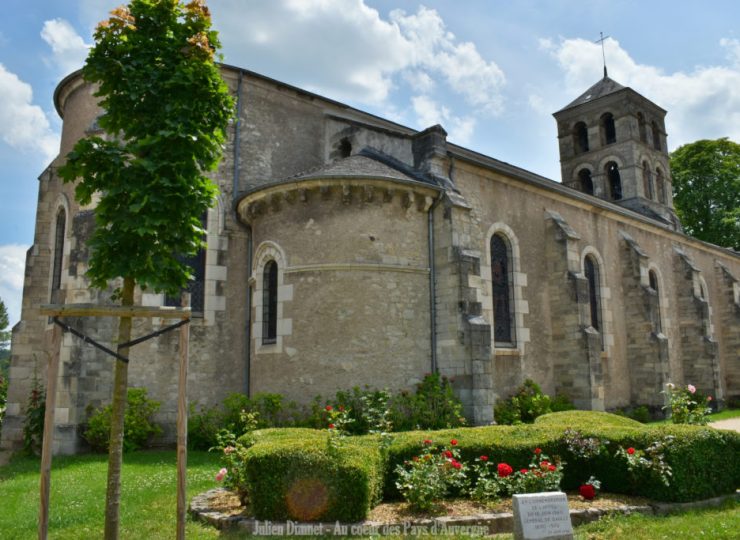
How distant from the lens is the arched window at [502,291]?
16.1m

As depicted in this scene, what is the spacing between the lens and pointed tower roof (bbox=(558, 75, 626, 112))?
2941 cm

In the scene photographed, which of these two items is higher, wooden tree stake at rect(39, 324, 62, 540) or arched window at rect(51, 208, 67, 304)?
arched window at rect(51, 208, 67, 304)

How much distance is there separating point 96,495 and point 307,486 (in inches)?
146

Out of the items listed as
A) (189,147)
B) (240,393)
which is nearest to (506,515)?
(189,147)

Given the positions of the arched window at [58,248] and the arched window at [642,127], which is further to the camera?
the arched window at [642,127]

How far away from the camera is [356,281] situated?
43.0 feet

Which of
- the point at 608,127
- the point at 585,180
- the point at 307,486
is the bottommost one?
the point at 307,486

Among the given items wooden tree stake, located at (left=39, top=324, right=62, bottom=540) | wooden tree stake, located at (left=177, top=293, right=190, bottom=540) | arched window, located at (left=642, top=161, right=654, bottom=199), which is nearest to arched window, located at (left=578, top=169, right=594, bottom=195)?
arched window, located at (left=642, top=161, right=654, bottom=199)

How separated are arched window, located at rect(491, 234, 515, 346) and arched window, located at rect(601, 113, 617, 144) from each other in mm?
16125

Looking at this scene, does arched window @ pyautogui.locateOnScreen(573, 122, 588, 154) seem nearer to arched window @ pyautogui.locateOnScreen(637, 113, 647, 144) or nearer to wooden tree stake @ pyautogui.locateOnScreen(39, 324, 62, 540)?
arched window @ pyautogui.locateOnScreen(637, 113, 647, 144)

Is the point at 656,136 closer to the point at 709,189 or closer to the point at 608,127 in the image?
the point at 608,127

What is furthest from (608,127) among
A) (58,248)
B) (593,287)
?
(58,248)

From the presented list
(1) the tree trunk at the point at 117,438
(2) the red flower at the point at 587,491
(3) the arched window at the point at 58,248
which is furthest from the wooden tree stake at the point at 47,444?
(3) the arched window at the point at 58,248

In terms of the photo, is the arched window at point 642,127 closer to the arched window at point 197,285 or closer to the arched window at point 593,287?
the arched window at point 593,287
